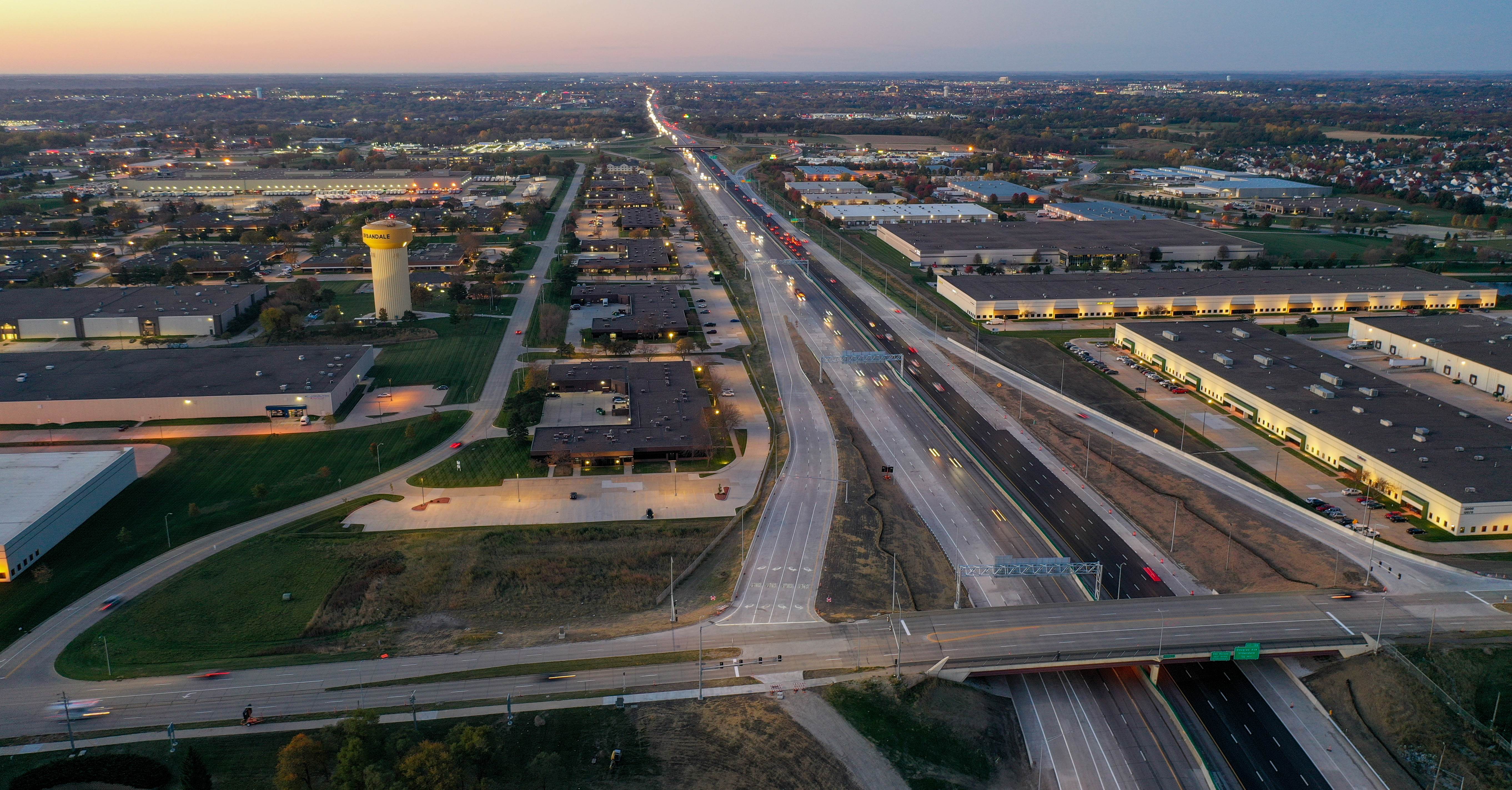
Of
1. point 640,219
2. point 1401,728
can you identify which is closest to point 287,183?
point 640,219

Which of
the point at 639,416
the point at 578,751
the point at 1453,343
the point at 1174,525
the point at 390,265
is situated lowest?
the point at 578,751

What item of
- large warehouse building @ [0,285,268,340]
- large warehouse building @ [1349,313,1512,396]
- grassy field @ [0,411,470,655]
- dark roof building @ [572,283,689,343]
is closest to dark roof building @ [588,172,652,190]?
dark roof building @ [572,283,689,343]

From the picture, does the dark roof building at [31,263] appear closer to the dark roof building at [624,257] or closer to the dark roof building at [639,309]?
the dark roof building at [624,257]

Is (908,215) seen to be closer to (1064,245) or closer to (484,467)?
(1064,245)

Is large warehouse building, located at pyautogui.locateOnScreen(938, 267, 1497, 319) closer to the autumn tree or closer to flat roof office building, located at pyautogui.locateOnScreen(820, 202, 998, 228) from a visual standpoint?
flat roof office building, located at pyautogui.locateOnScreen(820, 202, 998, 228)

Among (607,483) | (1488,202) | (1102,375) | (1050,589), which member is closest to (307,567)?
(607,483)

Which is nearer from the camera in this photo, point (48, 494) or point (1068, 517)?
point (48, 494)
